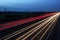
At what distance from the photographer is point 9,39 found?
14.7m

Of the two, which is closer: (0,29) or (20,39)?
(20,39)

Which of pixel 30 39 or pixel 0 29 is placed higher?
pixel 30 39

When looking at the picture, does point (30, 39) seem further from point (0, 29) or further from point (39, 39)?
point (0, 29)

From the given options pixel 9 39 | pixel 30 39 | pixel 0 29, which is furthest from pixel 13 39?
pixel 0 29

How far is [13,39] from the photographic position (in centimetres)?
1470

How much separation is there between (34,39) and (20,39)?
0.95 meters

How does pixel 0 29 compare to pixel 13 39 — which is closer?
pixel 13 39

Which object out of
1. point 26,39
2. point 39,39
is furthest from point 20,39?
point 39,39

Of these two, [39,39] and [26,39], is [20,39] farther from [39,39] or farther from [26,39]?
[39,39]

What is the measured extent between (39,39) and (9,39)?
206 cm

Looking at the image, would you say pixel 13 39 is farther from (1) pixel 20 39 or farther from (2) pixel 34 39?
(2) pixel 34 39

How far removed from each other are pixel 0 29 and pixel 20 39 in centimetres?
940

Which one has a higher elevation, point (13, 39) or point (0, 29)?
point (13, 39)

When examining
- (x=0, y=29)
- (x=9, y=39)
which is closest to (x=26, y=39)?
(x=9, y=39)
